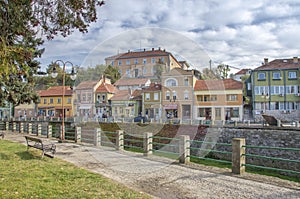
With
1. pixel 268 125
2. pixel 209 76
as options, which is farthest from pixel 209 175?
pixel 268 125

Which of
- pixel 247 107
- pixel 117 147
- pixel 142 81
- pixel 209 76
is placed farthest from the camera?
pixel 247 107

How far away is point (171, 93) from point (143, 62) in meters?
2.97

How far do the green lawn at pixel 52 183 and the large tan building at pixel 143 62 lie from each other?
3537 mm

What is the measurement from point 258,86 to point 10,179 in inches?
1616

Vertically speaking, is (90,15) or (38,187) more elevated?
(90,15)

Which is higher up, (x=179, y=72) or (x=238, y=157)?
(x=179, y=72)

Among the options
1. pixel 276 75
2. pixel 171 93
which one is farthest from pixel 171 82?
pixel 276 75

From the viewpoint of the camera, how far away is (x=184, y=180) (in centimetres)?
688

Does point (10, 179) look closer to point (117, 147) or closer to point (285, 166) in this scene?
point (117, 147)

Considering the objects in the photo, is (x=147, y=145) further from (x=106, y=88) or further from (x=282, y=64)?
(x=282, y=64)

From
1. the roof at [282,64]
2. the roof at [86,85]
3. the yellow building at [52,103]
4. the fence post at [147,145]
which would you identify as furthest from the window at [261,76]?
the roof at [86,85]

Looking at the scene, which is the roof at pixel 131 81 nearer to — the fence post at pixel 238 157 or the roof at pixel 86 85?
the roof at pixel 86 85

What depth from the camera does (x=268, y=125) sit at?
77.9ft

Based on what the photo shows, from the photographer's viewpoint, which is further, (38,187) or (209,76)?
(209,76)
